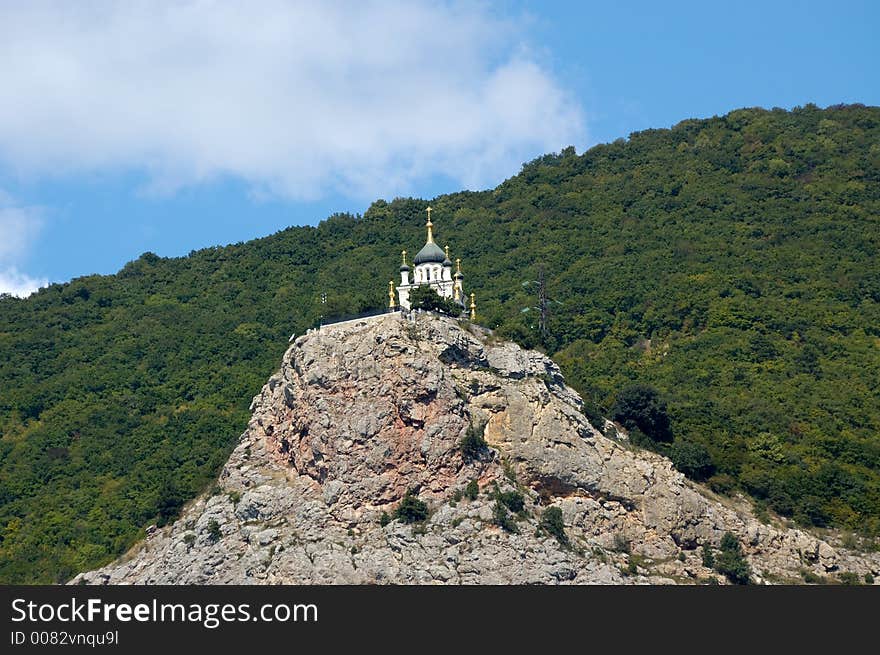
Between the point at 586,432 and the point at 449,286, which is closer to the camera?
the point at 586,432

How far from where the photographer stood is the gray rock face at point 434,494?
266 ft

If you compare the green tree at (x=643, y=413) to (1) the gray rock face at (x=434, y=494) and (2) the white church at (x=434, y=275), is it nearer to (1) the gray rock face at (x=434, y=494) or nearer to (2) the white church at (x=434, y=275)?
(1) the gray rock face at (x=434, y=494)

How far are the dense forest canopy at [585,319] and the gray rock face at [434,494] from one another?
530 cm

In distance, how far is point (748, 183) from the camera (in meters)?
147

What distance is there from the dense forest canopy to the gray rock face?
5302mm

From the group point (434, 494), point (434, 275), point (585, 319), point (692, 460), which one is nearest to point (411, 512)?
point (434, 494)

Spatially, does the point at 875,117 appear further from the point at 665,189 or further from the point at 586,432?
the point at 586,432

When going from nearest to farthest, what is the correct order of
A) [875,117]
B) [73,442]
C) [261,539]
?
[261,539] → [73,442] → [875,117]

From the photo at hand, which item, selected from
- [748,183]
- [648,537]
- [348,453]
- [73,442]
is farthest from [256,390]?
[748,183]

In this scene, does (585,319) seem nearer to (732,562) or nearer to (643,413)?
(643,413)

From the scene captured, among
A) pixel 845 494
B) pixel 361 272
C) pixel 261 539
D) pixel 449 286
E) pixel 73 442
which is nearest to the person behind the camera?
pixel 261 539

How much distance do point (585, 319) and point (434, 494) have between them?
139 feet

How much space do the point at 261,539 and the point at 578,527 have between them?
17.5 m

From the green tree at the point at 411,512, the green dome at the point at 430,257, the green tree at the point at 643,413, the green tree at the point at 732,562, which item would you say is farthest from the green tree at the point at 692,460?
the green dome at the point at 430,257
